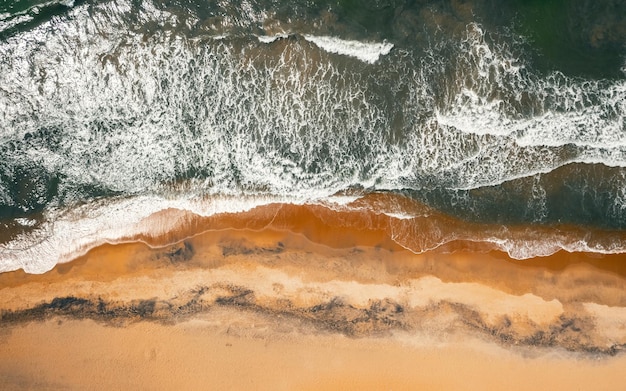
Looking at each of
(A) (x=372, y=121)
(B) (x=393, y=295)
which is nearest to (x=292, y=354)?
(B) (x=393, y=295)

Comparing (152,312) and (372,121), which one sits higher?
(372,121)

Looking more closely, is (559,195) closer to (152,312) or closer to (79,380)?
(152,312)

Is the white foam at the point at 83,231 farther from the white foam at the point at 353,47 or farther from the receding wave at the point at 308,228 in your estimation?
the white foam at the point at 353,47

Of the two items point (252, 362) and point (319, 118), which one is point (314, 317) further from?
point (319, 118)

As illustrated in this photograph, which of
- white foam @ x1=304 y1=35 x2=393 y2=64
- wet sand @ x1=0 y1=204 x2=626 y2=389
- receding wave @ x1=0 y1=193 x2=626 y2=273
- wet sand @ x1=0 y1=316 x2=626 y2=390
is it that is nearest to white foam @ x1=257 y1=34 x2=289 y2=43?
white foam @ x1=304 y1=35 x2=393 y2=64

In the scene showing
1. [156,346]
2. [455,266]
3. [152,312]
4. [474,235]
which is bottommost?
[156,346]

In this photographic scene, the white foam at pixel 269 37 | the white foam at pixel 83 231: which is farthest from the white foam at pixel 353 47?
the white foam at pixel 83 231

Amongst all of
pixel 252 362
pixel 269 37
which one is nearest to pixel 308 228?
pixel 252 362
